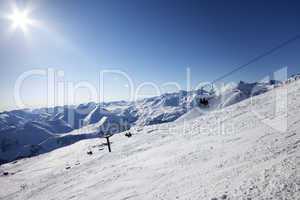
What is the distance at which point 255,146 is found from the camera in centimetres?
1578

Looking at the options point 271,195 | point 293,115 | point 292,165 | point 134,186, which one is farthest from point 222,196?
point 293,115

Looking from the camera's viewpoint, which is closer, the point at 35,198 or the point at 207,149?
the point at 207,149

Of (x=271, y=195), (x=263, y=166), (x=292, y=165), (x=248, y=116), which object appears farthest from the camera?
(x=248, y=116)

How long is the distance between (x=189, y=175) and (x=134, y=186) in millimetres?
3886

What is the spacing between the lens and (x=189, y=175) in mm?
14398

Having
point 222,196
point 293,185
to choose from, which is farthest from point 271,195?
point 222,196

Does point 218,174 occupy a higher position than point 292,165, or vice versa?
point 292,165

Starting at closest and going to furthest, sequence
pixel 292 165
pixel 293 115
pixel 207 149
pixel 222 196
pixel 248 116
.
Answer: pixel 222 196 → pixel 292 165 → pixel 207 149 → pixel 293 115 → pixel 248 116

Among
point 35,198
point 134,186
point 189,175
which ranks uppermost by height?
point 189,175

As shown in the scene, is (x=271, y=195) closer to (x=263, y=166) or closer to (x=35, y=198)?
(x=263, y=166)

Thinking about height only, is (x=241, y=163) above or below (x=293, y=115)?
below

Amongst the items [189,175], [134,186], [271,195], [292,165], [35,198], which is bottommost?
[35,198]

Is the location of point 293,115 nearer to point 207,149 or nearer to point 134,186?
point 207,149

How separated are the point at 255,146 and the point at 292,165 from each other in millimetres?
4901
